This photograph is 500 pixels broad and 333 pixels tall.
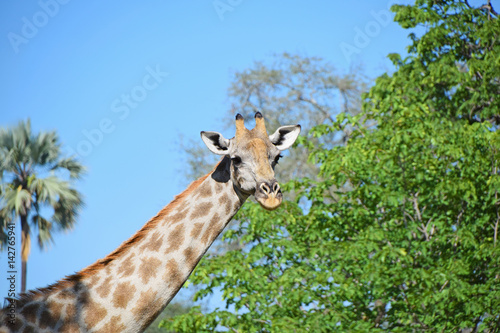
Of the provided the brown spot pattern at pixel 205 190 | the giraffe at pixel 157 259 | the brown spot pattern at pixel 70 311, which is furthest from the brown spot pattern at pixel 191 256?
the brown spot pattern at pixel 70 311

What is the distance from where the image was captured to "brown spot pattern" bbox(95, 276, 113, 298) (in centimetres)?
527

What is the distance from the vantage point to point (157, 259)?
5492mm

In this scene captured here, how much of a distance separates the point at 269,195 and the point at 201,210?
73 centimetres

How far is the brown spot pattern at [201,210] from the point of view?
5.82m

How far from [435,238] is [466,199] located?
0.95 m

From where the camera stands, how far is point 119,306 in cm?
525

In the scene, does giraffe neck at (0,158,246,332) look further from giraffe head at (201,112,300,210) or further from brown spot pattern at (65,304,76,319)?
giraffe head at (201,112,300,210)

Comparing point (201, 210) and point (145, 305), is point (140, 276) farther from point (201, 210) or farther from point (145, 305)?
point (201, 210)

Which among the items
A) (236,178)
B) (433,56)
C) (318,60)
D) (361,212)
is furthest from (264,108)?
(236,178)

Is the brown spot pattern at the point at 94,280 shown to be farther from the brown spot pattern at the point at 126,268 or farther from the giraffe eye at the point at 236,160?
the giraffe eye at the point at 236,160

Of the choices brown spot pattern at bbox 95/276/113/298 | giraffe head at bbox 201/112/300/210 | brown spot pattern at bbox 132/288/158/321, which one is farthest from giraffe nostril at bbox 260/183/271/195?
brown spot pattern at bbox 95/276/113/298

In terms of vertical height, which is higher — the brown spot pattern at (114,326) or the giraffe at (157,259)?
the giraffe at (157,259)

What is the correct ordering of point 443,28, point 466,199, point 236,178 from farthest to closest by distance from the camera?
point 443,28, point 466,199, point 236,178

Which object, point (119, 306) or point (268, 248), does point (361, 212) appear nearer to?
point (268, 248)
